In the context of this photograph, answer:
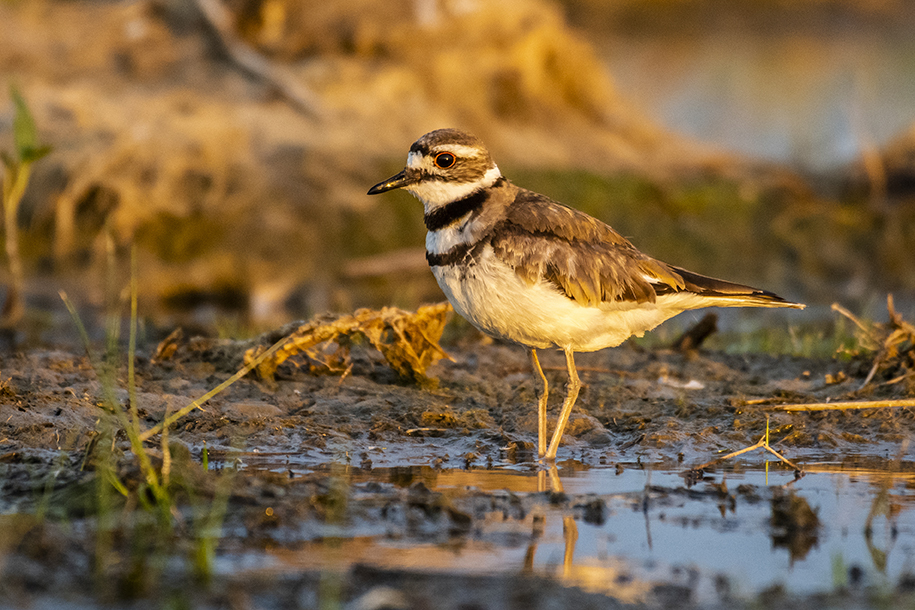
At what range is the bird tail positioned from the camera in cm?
589

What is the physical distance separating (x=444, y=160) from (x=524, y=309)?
93cm

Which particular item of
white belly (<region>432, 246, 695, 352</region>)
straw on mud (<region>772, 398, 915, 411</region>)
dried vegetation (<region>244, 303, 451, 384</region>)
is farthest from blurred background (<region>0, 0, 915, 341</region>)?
straw on mud (<region>772, 398, 915, 411</region>)

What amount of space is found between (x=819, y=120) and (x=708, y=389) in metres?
13.0

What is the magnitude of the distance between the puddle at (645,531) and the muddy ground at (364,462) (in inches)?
0.9

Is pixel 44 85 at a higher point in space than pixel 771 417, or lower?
higher

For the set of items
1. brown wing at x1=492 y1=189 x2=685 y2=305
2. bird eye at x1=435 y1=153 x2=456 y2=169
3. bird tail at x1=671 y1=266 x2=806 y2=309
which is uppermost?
bird eye at x1=435 y1=153 x2=456 y2=169

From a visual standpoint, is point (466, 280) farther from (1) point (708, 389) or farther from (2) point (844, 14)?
(2) point (844, 14)

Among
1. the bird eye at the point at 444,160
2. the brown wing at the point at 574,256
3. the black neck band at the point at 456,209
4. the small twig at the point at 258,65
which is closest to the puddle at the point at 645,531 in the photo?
the brown wing at the point at 574,256

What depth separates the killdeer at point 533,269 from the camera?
535 cm

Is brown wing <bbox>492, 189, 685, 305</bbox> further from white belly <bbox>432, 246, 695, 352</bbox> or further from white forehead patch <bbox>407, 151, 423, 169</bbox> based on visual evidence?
white forehead patch <bbox>407, 151, 423, 169</bbox>

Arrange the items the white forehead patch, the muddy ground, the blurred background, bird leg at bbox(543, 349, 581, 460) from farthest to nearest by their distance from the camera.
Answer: the blurred background, the white forehead patch, bird leg at bbox(543, 349, 581, 460), the muddy ground

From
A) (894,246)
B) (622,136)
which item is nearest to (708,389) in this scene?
(894,246)

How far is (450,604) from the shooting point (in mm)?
3336

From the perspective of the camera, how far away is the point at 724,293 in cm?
590
